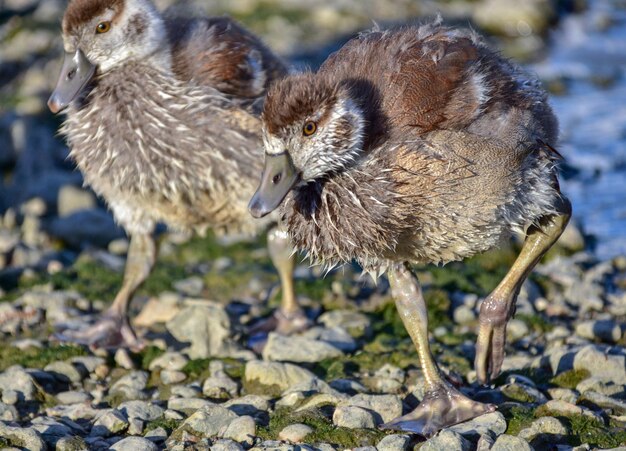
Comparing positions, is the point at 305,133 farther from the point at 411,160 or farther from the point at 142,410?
the point at 142,410

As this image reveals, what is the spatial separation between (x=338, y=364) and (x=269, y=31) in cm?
881

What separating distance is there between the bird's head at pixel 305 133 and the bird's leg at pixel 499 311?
4.57 feet

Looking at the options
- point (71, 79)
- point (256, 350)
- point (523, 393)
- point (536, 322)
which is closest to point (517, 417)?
point (523, 393)

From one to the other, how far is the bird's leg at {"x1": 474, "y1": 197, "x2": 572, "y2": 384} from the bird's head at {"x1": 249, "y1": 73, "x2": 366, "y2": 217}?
1.39 meters

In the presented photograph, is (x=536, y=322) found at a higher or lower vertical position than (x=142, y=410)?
lower

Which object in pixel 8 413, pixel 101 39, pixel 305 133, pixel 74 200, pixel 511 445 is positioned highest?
pixel 305 133

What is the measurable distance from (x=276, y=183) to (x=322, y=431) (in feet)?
4.68

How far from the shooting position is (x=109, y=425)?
6.12 m

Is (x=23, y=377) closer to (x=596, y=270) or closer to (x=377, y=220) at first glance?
(x=377, y=220)

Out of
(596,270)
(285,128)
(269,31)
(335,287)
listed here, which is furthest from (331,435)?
(269,31)

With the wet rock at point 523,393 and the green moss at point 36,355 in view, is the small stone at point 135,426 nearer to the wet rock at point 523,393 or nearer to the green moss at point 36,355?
the green moss at point 36,355

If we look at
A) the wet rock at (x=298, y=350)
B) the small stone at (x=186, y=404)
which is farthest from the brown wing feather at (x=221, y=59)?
the small stone at (x=186, y=404)

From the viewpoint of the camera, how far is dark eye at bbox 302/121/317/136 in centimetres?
564

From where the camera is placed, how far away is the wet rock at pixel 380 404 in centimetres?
607
